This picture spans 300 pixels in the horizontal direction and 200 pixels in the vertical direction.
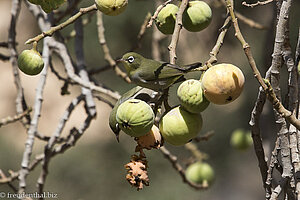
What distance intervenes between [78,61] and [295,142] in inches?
43.9

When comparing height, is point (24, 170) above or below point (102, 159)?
below

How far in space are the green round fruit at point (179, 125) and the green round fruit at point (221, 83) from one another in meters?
0.07

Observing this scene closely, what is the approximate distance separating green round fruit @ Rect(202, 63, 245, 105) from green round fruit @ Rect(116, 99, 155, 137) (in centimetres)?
14

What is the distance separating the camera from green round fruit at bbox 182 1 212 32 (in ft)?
4.33

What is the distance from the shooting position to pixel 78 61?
6.56 feet

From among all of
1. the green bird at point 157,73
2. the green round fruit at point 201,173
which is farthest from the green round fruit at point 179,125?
the green round fruit at point 201,173

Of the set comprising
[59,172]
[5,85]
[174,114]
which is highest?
[5,85]

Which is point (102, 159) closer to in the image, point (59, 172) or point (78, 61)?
point (59, 172)

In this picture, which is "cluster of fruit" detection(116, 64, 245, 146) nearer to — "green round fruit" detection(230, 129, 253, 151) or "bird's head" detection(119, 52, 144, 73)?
"bird's head" detection(119, 52, 144, 73)

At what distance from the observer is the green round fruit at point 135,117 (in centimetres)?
108

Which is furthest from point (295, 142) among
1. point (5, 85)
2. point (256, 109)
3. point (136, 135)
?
point (5, 85)

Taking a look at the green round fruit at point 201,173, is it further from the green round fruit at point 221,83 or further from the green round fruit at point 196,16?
the green round fruit at point 221,83

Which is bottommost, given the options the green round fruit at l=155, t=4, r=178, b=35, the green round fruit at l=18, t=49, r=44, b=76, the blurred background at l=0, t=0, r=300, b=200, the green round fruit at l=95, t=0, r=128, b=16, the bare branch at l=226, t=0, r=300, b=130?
the bare branch at l=226, t=0, r=300, b=130

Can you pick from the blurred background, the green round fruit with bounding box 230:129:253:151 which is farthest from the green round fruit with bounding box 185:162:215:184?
the blurred background
